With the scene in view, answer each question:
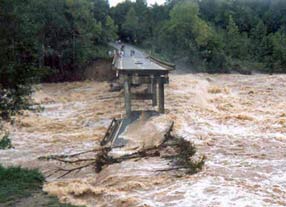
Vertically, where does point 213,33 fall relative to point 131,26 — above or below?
below

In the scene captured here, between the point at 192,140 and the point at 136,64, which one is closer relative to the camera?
the point at 192,140

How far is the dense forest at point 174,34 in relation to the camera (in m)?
39.5

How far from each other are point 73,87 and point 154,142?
21.9 metres

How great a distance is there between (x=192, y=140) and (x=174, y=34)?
35217 millimetres

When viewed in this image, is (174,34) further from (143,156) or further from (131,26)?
(143,156)

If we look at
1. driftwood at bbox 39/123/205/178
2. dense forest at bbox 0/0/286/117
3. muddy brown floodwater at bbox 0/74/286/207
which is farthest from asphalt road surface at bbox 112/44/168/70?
driftwood at bbox 39/123/205/178

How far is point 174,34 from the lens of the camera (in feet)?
161

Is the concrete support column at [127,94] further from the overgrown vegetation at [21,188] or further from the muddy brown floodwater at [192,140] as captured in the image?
the overgrown vegetation at [21,188]

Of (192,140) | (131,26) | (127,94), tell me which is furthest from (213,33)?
(192,140)

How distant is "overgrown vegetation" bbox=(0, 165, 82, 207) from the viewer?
340 inches

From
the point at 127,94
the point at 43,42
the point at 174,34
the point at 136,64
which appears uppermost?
the point at 174,34

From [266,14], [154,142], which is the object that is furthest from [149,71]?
[266,14]

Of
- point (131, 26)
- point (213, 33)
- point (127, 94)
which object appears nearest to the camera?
point (127, 94)

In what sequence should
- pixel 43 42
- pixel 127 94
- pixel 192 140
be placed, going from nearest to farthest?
1. pixel 192 140
2. pixel 127 94
3. pixel 43 42
